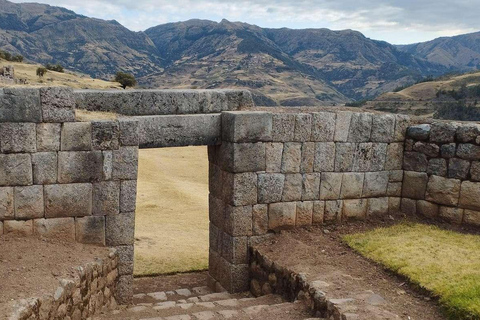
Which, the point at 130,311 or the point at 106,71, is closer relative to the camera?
the point at 130,311

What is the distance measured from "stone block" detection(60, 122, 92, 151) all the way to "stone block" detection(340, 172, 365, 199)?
498 centimetres

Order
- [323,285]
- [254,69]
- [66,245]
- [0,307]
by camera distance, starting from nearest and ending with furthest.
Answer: [0,307], [323,285], [66,245], [254,69]

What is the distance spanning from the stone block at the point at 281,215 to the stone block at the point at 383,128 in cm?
225

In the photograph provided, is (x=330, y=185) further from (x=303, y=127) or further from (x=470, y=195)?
(x=470, y=195)

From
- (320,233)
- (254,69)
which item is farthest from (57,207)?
(254,69)

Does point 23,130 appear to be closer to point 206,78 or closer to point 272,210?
point 272,210

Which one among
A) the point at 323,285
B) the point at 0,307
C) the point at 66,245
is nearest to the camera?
the point at 0,307

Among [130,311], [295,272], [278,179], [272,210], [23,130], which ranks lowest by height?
[130,311]

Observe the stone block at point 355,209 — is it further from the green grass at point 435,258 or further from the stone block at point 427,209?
the stone block at point 427,209

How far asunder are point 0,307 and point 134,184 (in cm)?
296

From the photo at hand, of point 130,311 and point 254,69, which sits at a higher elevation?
point 254,69

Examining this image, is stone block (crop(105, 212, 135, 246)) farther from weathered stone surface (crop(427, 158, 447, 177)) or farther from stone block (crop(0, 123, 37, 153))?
weathered stone surface (crop(427, 158, 447, 177))

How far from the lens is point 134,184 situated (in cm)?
770

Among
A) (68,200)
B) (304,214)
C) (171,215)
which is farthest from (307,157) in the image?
(171,215)
